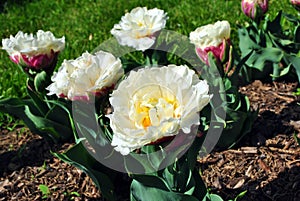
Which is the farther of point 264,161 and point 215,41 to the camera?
point 264,161

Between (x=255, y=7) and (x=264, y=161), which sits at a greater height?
(x=255, y=7)

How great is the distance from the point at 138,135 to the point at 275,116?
1359mm

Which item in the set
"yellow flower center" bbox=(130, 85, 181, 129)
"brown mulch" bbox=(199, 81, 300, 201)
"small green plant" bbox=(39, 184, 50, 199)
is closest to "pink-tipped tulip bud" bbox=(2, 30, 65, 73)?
"small green plant" bbox=(39, 184, 50, 199)

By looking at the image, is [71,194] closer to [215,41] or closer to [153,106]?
[215,41]

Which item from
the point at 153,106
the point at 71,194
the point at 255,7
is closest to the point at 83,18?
the point at 255,7

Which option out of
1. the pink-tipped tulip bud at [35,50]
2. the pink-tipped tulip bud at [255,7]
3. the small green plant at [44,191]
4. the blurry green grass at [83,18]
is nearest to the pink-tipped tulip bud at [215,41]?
the pink-tipped tulip bud at [255,7]

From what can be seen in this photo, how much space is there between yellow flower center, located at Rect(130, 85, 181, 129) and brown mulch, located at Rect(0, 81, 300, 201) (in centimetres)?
83

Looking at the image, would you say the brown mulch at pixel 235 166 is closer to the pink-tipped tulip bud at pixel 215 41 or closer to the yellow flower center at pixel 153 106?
the pink-tipped tulip bud at pixel 215 41

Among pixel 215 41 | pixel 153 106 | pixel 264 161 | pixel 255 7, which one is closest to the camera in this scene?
pixel 153 106

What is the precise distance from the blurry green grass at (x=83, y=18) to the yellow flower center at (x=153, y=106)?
1932 mm

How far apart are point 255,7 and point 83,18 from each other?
6.90ft

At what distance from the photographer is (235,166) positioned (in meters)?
2.24

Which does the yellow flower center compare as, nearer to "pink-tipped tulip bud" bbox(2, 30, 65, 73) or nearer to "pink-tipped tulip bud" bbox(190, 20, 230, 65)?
"pink-tipped tulip bud" bbox(190, 20, 230, 65)

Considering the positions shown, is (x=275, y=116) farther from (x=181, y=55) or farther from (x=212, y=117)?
(x=181, y=55)
